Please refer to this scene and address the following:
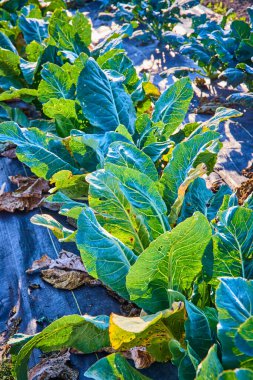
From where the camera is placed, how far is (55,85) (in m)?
3.28

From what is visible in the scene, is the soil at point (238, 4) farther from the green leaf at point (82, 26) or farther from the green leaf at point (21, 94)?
the green leaf at point (21, 94)

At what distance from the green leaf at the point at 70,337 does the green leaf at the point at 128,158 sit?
2.32ft

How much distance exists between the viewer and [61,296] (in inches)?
93.7

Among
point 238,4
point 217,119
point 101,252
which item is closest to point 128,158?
point 101,252

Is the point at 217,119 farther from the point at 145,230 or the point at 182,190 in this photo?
the point at 145,230

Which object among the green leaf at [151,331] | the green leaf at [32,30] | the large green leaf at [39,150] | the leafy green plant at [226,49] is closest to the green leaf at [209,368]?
the green leaf at [151,331]

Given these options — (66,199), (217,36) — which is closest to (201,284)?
(66,199)

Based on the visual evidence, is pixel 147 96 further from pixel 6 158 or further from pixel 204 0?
pixel 204 0

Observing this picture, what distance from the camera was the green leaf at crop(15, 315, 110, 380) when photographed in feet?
5.83

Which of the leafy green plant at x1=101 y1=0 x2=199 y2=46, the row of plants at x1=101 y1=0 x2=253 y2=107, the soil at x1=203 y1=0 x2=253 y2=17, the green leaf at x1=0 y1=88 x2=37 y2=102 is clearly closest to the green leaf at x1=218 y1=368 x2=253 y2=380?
the row of plants at x1=101 y1=0 x2=253 y2=107

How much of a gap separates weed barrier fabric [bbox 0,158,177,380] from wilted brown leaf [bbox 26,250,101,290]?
0.09 ft

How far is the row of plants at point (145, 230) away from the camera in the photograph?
63.2 inches

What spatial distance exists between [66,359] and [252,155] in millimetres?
1865

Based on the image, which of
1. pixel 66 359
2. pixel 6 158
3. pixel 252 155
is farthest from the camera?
pixel 6 158
